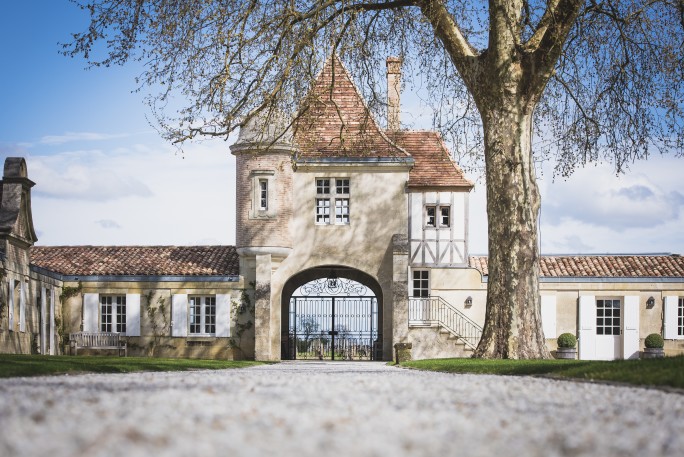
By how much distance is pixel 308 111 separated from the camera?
1900cm

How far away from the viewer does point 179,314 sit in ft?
101

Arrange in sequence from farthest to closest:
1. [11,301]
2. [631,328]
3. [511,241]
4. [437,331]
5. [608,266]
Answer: [608,266]
[631,328]
[437,331]
[11,301]
[511,241]

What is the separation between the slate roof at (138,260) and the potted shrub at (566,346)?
10245 millimetres

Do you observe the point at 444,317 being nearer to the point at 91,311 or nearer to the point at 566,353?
the point at 566,353

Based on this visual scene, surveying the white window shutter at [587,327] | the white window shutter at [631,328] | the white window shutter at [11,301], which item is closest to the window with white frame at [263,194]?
the white window shutter at [11,301]

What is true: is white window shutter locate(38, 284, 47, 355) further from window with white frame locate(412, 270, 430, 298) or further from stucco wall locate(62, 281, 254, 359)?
window with white frame locate(412, 270, 430, 298)

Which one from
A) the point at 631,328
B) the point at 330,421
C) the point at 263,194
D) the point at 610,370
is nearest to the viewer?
the point at 330,421

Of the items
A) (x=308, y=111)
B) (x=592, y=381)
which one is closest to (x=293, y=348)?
(x=308, y=111)

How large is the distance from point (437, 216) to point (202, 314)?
26.1 feet

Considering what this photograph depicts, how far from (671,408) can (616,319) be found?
26.4 metres

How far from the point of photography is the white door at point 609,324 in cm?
3200

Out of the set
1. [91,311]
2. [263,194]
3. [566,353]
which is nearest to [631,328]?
[566,353]

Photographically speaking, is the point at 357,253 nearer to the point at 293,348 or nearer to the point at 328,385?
the point at 293,348

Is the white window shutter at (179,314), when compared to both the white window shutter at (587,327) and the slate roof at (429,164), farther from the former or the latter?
the white window shutter at (587,327)
